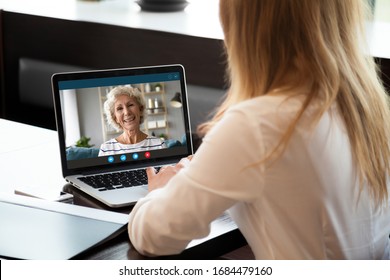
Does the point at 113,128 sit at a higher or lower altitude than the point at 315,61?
lower

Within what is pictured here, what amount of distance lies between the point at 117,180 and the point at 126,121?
140 millimetres

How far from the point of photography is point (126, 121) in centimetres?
172

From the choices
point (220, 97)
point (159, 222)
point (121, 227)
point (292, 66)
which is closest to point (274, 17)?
point (292, 66)

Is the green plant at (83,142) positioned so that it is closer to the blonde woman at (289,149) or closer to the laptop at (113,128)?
the laptop at (113,128)

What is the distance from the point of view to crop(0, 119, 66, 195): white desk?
5.77 feet

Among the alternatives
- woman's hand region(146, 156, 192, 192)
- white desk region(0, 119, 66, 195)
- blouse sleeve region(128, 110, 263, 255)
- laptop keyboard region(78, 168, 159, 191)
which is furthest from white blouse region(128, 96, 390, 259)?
white desk region(0, 119, 66, 195)

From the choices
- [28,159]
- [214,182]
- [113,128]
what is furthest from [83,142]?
[214,182]

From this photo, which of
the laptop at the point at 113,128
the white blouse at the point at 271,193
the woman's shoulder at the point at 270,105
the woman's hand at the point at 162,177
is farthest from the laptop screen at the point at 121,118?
the woman's shoulder at the point at 270,105

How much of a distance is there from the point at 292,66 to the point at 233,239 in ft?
1.33

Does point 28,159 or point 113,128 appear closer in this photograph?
point 113,128

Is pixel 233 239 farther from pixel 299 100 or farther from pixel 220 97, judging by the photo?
pixel 220 97

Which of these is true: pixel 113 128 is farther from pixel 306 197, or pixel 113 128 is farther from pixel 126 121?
pixel 306 197

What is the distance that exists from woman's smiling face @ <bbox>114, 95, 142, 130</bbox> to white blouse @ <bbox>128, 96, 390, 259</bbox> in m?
0.45

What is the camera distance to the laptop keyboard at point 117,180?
1679 mm
